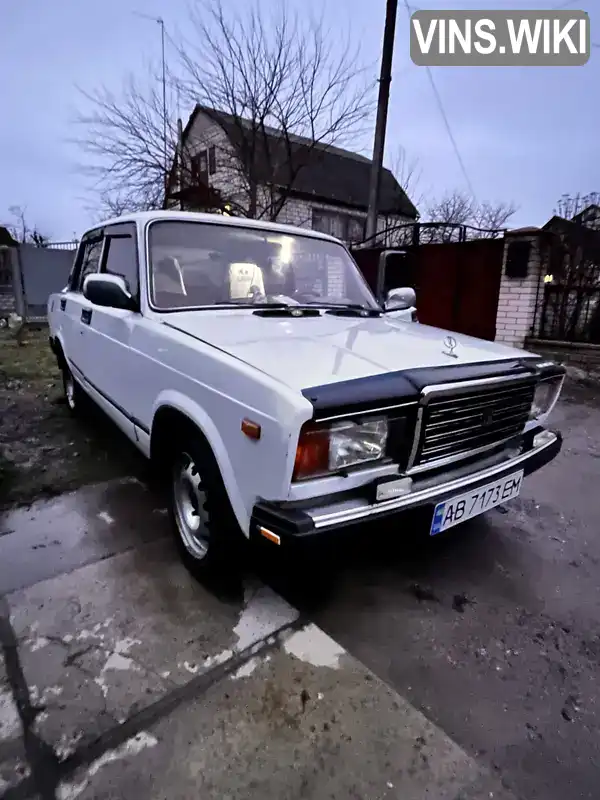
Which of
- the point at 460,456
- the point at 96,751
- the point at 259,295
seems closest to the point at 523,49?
the point at 259,295

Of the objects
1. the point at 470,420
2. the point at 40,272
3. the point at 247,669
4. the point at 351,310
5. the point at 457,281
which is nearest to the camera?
the point at 247,669

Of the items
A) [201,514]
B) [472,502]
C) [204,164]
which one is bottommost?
[201,514]

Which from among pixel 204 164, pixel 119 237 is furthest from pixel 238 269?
pixel 204 164

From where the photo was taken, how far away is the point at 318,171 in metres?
21.4

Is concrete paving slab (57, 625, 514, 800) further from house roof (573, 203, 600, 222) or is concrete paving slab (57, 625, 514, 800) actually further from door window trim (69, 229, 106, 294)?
house roof (573, 203, 600, 222)

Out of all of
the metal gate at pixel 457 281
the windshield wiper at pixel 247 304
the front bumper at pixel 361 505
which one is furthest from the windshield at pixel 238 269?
the metal gate at pixel 457 281

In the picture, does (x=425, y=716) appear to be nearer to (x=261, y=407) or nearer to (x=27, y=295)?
(x=261, y=407)

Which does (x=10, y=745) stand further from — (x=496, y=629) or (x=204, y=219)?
(x=204, y=219)

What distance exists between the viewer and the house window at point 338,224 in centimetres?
2033

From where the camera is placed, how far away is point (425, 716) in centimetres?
170

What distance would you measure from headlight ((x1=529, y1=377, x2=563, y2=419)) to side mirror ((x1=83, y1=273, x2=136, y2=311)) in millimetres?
2377

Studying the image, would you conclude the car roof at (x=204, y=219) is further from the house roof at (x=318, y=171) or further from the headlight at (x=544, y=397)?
the house roof at (x=318, y=171)

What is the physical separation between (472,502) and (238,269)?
1.95 metres

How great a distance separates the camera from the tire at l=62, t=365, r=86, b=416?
4.83m
